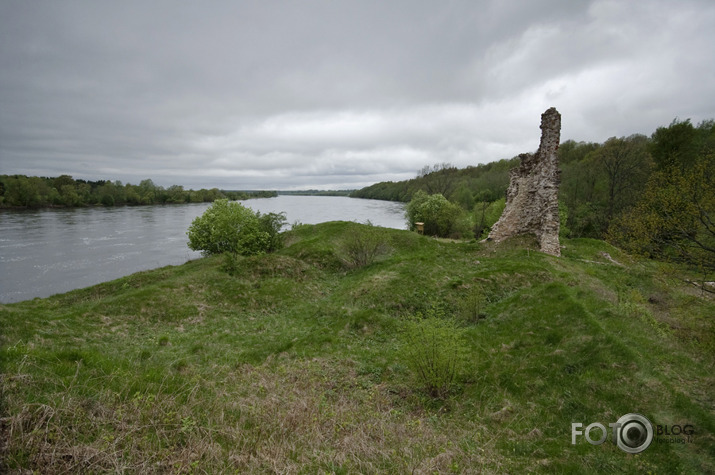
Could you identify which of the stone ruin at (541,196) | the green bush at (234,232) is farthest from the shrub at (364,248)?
the green bush at (234,232)

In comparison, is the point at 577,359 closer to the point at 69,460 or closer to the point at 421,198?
the point at 69,460

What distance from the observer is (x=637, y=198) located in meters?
29.0

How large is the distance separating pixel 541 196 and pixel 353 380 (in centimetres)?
1857

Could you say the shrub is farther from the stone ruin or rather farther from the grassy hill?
the stone ruin

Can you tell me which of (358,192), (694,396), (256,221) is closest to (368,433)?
(694,396)

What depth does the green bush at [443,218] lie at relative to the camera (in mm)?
41750

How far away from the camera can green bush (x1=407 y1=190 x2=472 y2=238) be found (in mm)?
41750

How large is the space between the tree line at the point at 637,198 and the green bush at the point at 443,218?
0.15 meters

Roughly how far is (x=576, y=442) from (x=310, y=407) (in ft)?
14.6

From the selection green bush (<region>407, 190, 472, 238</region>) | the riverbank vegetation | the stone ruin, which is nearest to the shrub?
the stone ruin

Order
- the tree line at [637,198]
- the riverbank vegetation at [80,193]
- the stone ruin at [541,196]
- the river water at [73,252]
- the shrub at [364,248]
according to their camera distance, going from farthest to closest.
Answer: the riverbank vegetation at [80,193], the river water at [73,252], the shrub at [364,248], the stone ruin at [541,196], the tree line at [637,198]

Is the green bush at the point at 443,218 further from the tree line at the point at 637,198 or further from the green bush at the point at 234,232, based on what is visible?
the green bush at the point at 234,232

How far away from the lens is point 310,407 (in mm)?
4949

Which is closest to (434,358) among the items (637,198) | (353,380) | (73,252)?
(353,380)
